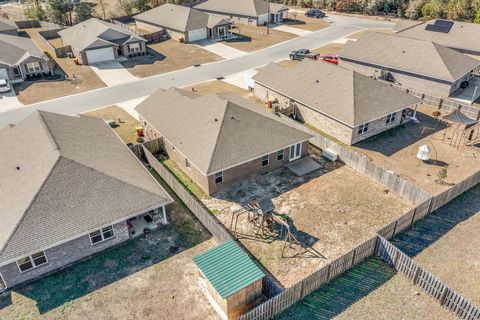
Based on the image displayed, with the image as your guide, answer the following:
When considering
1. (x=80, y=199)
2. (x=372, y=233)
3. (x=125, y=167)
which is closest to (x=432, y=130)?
(x=372, y=233)

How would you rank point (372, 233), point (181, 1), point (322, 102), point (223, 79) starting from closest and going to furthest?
point (372, 233)
point (322, 102)
point (223, 79)
point (181, 1)

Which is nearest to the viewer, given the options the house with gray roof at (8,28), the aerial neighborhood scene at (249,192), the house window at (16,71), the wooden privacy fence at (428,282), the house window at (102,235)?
the wooden privacy fence at (428,282)

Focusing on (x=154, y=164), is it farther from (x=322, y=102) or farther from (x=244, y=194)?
(x=322, y=102)

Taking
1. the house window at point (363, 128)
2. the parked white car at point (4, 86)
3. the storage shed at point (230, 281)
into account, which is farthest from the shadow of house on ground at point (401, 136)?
the parked white car at point (4, 86)

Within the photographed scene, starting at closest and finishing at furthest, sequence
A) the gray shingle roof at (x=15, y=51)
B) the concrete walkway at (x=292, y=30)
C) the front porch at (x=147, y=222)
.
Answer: the front porch at (x=147, y=222)
the gray shingle roof at (x=15, y=51)
the concrete walkway at (x=292, y=30)

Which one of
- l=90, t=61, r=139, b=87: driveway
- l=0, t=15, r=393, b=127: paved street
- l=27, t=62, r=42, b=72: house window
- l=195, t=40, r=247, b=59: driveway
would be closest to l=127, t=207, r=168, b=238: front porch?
l=0, t=15, r=393, b=127: paved street

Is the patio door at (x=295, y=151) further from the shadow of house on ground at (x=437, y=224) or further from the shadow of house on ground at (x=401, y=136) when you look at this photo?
the shadow of house on ground at (x=437, y=224)

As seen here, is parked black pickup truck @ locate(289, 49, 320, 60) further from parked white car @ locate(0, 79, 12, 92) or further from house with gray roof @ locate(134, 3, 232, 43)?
parked white car @ locate(0, 79, 12, 92)
